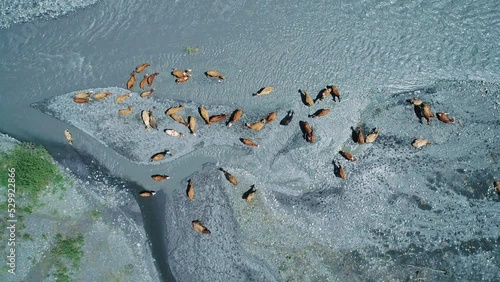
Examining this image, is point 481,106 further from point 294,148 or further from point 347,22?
point 294,148

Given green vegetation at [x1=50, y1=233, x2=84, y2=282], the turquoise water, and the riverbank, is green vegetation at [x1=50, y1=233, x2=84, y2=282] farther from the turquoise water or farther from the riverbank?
the turquoise water

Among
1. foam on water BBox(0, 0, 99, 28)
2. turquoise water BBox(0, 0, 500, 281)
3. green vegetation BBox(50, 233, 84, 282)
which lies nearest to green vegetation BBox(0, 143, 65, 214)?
turquoise water BBox(0, 0, 500, 281)

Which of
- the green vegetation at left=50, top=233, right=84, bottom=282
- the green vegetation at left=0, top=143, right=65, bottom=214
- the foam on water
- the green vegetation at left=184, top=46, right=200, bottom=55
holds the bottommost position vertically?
the green vegetation at left=50, top=233, right=84, bottom=282

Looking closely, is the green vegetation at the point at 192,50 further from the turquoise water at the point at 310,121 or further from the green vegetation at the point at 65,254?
the green vegetation at the point at 65,254

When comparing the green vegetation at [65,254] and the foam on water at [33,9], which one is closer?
the green vegetation at [65,254]

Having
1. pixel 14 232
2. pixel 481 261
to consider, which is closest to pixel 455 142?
pixel 481 261

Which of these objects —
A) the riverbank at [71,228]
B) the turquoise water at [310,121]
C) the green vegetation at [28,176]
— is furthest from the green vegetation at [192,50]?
the green vegetation at [28,176]

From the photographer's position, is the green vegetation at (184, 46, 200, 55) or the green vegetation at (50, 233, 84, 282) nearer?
the green vegetation at (50, 233, 84, 282)
